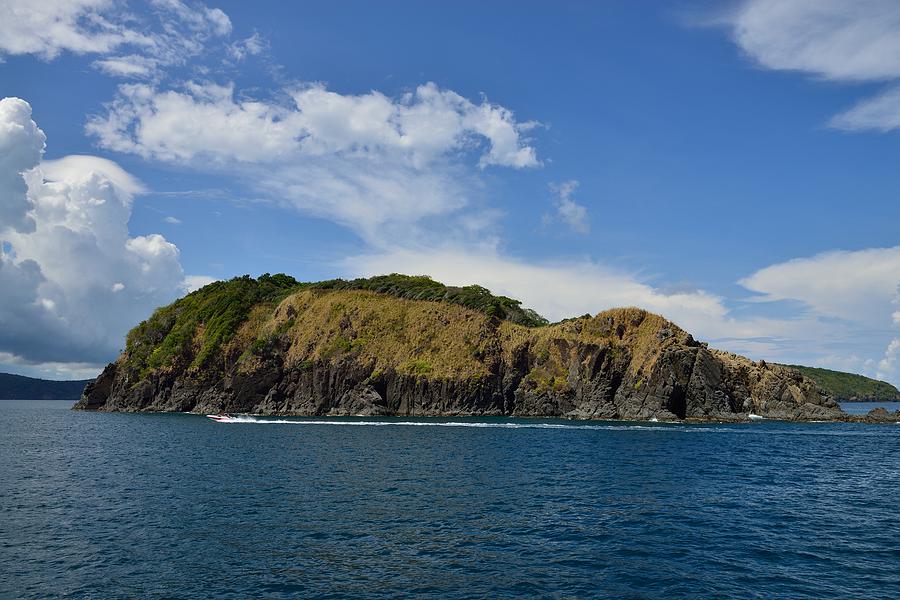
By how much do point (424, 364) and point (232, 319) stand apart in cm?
6680

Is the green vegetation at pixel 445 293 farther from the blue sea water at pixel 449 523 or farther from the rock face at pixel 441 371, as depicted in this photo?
the blue sea water at pixel 449 523

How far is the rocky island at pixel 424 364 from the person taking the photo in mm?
140250

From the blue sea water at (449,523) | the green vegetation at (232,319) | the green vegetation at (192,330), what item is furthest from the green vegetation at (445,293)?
the blue sea water at (449,523)

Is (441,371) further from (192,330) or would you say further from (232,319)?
(192,330)

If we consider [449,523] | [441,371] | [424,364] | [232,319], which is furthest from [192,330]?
[449,523]

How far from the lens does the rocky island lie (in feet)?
460

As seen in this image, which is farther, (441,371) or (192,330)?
(192,330)

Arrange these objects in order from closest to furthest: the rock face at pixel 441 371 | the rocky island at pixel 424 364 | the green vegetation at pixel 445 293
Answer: the rock face at pixel 441 371
the rocky island at pixel 424 364
the green vegetation at pixel 445 293

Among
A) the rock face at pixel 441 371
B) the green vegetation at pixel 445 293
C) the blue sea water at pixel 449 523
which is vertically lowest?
the blue sea water at pixel 449 523

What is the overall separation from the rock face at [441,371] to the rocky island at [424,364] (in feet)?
1.09

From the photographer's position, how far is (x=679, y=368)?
135 m

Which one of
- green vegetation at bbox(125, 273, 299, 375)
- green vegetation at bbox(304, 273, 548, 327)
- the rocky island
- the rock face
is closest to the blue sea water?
the rock face

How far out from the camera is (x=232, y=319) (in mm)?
184750

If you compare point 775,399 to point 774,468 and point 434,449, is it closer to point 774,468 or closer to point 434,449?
point 774,468
